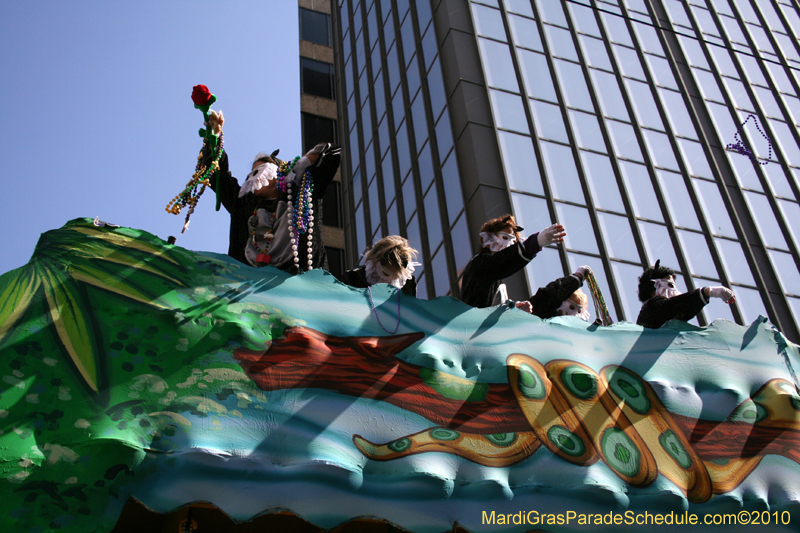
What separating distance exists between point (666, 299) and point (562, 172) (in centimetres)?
793

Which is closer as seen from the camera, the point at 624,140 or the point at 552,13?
the point at 624,140

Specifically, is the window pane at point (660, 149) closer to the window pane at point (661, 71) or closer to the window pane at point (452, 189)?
the window pane at point (661, 71)

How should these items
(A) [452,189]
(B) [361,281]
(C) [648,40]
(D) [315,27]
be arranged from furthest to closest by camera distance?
(D) [315,27] < (C) [648,40] < (A) [452,189] < (B) [361,281]

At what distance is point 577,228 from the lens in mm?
12844

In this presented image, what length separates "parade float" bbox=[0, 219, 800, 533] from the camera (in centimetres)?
328

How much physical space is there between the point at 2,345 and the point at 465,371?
2418 mm

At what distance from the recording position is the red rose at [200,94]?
5.09m

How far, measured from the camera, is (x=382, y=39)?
1897 cm

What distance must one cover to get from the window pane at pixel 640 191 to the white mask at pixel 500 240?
8.85 meters

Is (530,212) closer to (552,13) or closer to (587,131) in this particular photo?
(587,131)

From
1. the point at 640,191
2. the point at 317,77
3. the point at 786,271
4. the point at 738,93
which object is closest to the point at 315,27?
the point at 317,77

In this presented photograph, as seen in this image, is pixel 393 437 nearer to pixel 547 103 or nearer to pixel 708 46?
pixel 547 103

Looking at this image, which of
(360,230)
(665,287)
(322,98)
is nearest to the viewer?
(665,287)

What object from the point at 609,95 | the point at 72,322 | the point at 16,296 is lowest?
the point at 72,322
